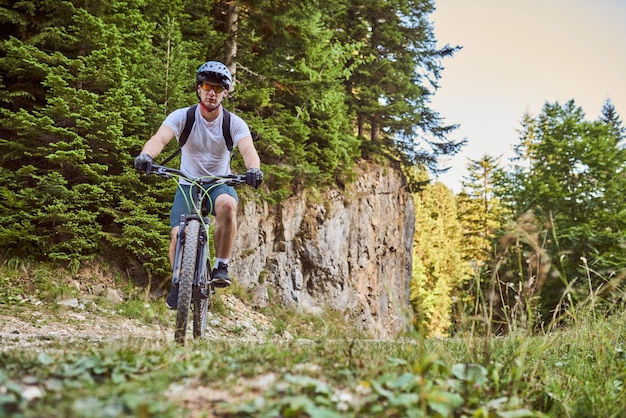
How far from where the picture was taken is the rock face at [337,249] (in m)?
15.7

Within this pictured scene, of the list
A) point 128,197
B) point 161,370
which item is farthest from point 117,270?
point 161,370

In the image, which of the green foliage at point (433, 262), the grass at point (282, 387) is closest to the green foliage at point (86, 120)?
the grass at point (282, 387)

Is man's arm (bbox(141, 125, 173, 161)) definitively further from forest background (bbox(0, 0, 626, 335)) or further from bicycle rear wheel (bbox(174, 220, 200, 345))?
forest background (bbox(0, 0, 626, 335))

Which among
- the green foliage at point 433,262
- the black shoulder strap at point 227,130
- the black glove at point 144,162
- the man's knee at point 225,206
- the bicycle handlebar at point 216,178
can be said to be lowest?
the green foliage at point 433,262

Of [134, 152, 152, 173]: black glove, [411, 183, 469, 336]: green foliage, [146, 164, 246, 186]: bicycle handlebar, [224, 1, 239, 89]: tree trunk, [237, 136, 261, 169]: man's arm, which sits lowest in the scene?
[411, 183, 469, 336]: green foliage

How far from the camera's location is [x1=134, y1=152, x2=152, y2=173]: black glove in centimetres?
467

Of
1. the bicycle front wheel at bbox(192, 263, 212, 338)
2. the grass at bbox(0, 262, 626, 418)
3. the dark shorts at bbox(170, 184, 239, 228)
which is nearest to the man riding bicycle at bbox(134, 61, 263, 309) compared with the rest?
the dark shorts at bbox(170, 184, 239, 228)

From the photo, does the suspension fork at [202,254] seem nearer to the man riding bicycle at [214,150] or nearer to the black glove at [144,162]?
the man riding bicycle at [214,150]

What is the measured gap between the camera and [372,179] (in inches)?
952

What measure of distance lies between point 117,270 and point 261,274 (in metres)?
6.29

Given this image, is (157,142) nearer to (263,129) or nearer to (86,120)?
(86,120)

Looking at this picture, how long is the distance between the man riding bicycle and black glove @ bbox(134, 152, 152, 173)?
0.36m

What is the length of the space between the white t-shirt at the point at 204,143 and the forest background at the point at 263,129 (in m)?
2.93

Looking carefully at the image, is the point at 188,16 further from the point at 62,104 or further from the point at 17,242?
the point at 17,242
